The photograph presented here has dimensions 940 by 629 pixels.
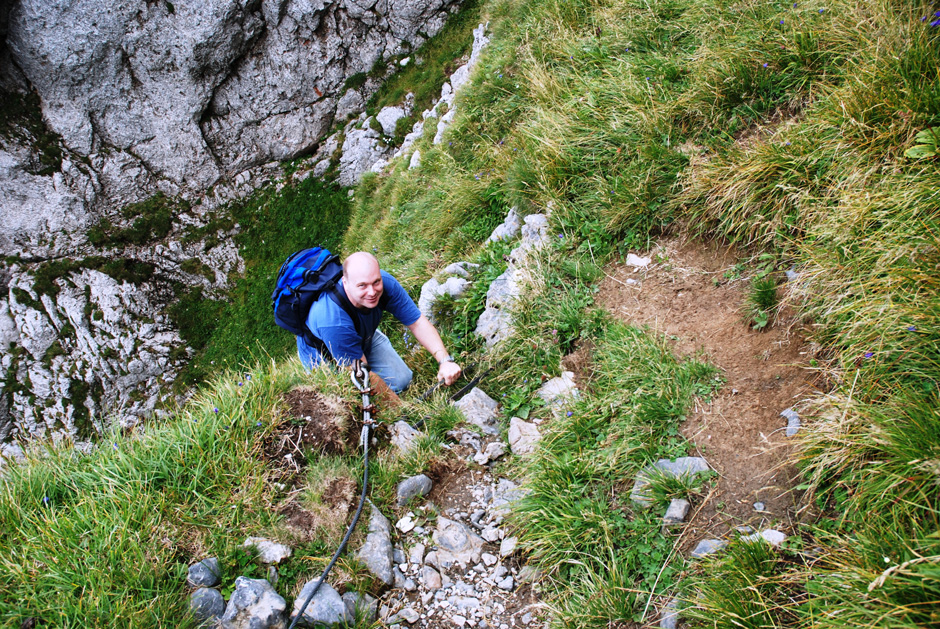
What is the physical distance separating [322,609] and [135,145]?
2590 cm

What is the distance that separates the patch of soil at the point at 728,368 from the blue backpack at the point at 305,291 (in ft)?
9.01

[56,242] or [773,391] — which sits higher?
[56,242]

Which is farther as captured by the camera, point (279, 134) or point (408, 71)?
point (279, 134)

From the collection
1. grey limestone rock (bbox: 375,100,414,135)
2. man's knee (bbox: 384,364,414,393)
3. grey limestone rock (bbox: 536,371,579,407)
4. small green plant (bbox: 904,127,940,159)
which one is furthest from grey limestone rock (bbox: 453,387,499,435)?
grey limestone rock (bbox: 375,100,414,135)

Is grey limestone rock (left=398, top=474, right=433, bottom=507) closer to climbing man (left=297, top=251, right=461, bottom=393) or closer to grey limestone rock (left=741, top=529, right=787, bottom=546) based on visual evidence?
climbing man (left=297, top=251, right=461, bottom=393)

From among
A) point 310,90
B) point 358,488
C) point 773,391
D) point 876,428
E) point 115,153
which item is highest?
point 115,153

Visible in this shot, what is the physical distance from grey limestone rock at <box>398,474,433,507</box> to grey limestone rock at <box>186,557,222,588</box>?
4.54 feet

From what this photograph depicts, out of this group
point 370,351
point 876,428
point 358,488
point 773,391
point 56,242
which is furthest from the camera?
point 56,242

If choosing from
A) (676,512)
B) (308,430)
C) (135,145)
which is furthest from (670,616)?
(135,145)

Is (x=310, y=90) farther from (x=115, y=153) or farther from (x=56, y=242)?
(x=56, y=242)

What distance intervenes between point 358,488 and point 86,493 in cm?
196

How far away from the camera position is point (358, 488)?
417 centimetres

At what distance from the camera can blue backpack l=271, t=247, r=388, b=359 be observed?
5.16 metres

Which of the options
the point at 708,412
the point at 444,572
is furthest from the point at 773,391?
the point at 444,572
